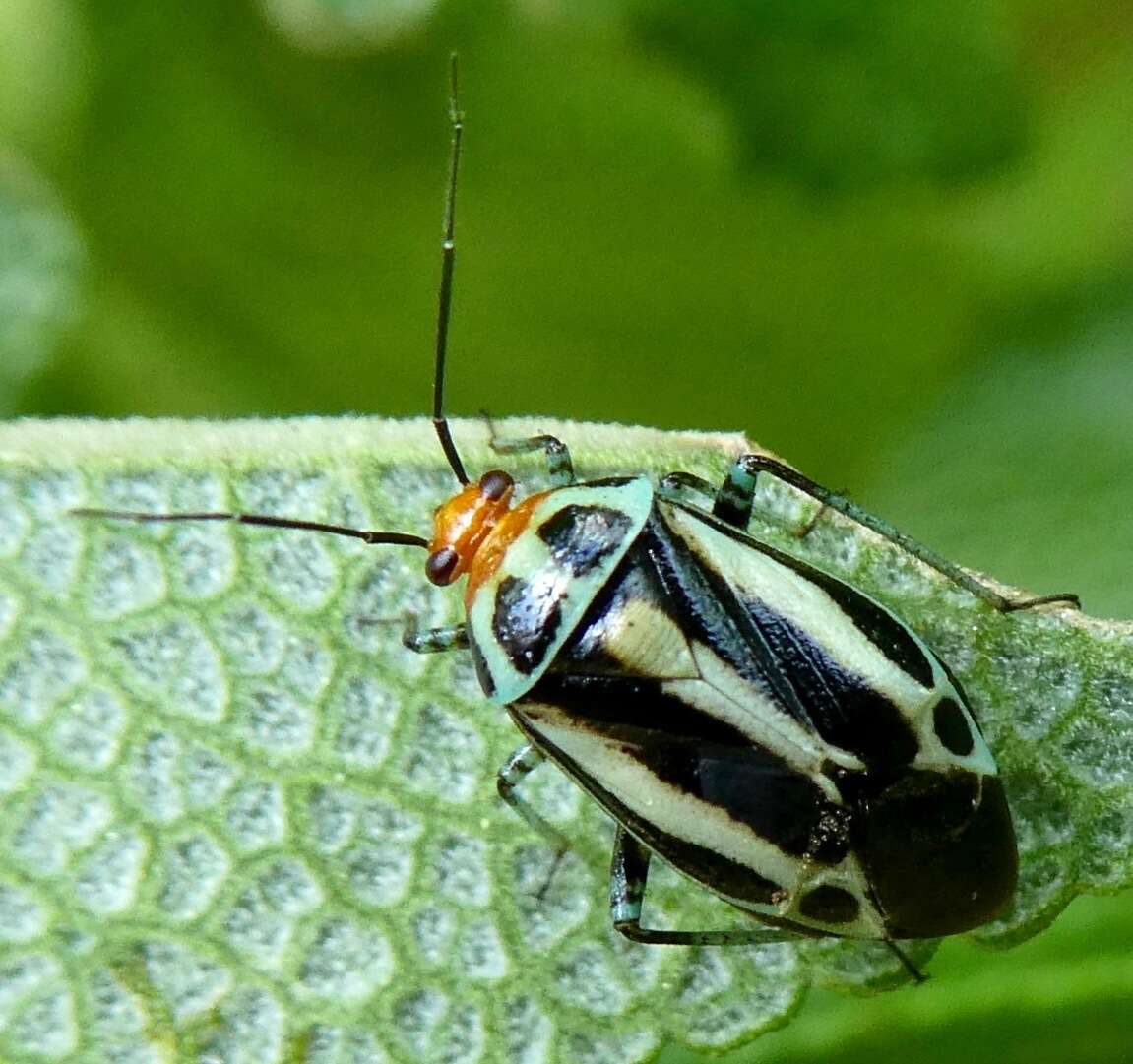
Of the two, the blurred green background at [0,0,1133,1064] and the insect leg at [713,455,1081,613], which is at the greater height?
the blurred green background at [0,0,1133,1064]

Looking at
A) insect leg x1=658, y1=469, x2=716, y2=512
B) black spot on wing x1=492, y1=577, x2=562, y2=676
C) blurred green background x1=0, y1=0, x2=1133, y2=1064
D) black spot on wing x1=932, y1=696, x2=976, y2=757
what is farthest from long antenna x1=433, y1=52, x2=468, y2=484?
black spot on wing x1=932, y1=696, x2=976, y2=757

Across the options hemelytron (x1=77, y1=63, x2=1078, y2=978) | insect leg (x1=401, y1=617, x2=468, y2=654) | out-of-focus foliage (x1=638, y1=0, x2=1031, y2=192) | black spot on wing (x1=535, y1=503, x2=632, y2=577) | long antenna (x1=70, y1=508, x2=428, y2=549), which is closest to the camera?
hemelytron (x1=77, y1=63, x2=1078, y2=978)

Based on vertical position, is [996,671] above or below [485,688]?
below

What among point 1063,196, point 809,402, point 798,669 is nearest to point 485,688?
point 798,669

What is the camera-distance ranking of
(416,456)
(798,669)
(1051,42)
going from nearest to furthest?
(798,669), (416,456), (1051,42)

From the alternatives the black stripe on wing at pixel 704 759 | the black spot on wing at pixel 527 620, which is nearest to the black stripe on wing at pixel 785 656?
the black stripe on wing at pixel 704 759

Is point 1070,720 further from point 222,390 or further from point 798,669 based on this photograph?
point 222,390

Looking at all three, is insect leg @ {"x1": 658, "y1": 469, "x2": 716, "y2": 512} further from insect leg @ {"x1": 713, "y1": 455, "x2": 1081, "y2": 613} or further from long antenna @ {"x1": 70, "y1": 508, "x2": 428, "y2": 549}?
long antenna @ {"x1": 70, "y1": 508, "x2": 428, "y2": 549}
